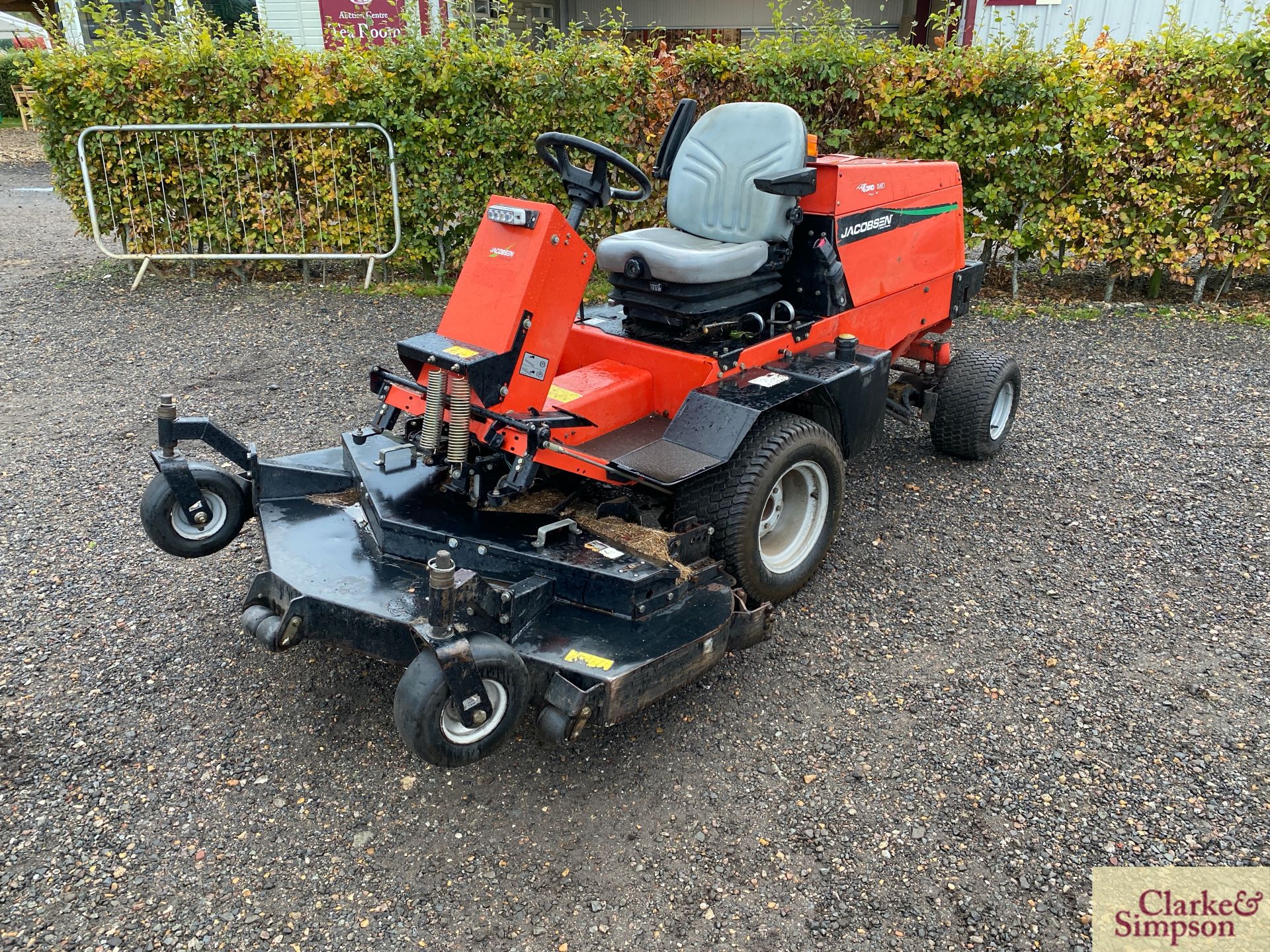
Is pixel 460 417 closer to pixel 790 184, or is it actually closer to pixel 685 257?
pixel 685 257

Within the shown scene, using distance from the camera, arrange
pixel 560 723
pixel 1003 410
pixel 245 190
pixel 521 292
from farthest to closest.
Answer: pixel 245 190, pixel 1003 410, pixel 521 292, pixel 560 723

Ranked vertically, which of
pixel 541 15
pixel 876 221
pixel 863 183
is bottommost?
pixel 876 221

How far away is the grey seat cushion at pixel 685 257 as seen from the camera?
363 centimetres

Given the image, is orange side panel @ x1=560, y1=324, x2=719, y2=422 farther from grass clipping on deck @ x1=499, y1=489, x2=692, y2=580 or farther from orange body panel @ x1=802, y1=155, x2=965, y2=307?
orange body panel @ x1=802, y1=155, x2=965, y2=307

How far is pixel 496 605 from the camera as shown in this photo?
274 centimetres

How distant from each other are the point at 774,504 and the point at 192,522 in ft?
6.97

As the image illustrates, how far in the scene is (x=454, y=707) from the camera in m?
2.48

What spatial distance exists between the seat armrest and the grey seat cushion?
0.21 m

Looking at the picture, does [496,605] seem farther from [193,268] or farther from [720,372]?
[193,268]

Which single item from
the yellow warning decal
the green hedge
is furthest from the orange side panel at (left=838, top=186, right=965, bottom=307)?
the green hedge

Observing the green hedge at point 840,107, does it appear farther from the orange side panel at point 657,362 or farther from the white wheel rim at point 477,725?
the white wheel rim at point 477,725

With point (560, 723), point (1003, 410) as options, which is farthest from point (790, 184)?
point (560, 723)

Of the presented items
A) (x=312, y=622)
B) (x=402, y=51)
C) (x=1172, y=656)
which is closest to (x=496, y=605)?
(x=312, y=622)

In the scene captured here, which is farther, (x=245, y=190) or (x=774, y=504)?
(x=245, y=190)
